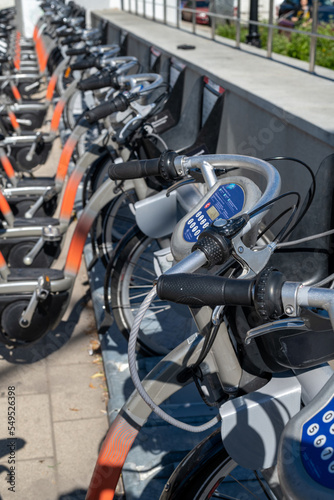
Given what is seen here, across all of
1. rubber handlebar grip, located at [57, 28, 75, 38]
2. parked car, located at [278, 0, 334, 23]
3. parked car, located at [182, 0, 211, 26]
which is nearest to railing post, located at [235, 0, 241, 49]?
parked car, located at [278, 0, 334, 23]

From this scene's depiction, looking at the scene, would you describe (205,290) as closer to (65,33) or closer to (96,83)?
(96,83)

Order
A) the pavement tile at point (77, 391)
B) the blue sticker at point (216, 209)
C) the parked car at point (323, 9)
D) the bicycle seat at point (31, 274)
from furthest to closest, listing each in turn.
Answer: the parked car at point (323, 9), the bicycle seat at point (31, 274), the pavement tile at point (77, 391), the blue sticker at point (216, 209)

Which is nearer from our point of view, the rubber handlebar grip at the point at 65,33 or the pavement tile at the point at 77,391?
the pavement tile at the point at 77,391

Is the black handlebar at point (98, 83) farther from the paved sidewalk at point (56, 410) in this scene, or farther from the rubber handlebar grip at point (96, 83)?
the paved sidewalk at point (56, 410)

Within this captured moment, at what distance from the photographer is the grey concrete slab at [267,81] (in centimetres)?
318

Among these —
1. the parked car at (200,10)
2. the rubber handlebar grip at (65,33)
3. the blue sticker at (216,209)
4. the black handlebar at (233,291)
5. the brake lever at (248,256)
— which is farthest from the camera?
the parked car at (200,10)

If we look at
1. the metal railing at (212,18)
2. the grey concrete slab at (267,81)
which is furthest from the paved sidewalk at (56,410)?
the metal railing at (212,18)

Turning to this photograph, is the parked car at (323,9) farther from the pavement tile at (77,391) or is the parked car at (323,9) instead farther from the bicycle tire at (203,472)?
the bicycle tire at (203,472)

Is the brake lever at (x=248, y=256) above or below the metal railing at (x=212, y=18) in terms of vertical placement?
above

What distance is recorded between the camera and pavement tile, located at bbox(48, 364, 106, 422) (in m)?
3.46

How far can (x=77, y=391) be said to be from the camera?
3.65 metres

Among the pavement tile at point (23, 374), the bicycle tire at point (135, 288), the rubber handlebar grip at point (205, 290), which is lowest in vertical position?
the pavement tile at point (23, 374)

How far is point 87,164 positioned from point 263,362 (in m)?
2.81

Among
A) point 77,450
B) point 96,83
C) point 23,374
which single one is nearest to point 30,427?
point 77,450
